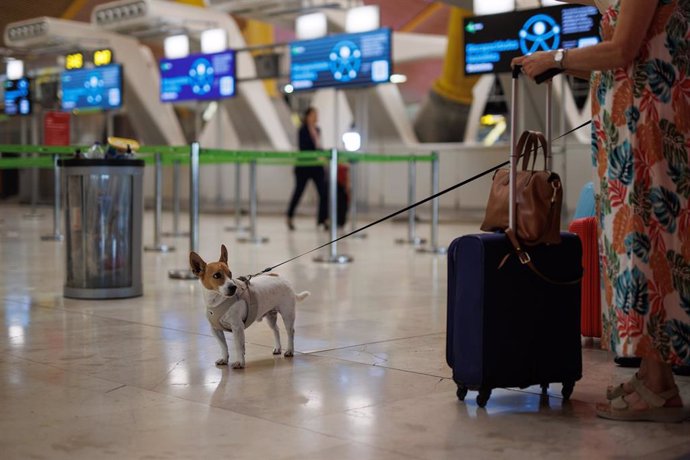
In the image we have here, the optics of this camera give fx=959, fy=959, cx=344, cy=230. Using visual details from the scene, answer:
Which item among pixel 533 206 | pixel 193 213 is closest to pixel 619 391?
pixel 533 206

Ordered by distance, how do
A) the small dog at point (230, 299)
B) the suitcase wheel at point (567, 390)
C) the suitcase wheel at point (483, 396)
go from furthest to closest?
the small dog at point (230, 299) < the suitcase wheel at point (567, 390) < the suitcase wheel at point (483, 396)

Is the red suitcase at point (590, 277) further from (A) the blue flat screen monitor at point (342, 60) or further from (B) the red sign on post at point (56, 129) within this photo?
(B) the red sign on post at point (56, 129)

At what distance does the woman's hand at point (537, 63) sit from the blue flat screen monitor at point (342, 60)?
10938 mm

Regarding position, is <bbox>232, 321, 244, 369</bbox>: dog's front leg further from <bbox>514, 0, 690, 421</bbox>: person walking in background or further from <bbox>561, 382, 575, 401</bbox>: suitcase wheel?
<bbox>514, 0, 690, 421</bbox>: person walking in background

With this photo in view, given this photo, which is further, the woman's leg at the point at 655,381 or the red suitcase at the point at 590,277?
the red suitcase at the point at 590,277

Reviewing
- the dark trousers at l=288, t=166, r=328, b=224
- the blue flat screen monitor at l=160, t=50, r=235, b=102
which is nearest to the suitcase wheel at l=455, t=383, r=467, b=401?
the dark trousers at l=288, t=166, r=328, b=224

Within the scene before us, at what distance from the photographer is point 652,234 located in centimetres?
298

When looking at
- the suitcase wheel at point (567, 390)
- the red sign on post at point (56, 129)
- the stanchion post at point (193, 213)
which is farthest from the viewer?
the red sign on post at point (56, 129)

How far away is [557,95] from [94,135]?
15.4 meters

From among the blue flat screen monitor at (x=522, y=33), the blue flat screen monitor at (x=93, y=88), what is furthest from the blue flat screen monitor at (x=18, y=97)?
the blue flat screen monitor at (x=522, y=33)

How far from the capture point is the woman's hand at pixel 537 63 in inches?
123

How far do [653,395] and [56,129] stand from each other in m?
16.5

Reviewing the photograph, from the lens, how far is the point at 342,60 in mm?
14938

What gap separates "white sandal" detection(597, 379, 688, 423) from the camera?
121 inches
